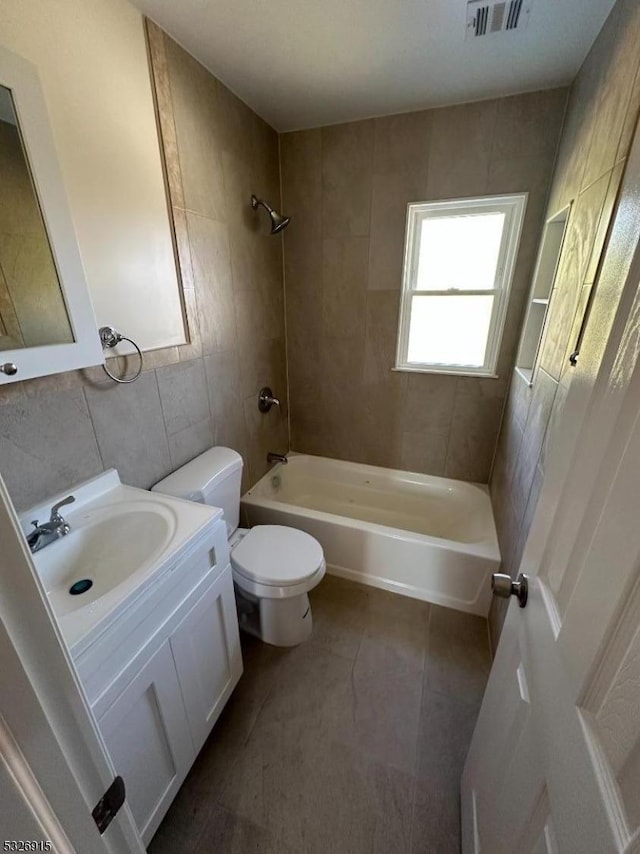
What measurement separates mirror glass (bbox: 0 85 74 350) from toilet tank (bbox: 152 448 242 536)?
0.69 m

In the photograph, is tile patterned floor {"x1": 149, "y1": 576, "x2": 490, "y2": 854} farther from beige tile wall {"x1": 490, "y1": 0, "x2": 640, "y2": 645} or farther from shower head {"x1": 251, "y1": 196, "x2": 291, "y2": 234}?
shower head {"x1": 251, "y1": 196, "x2": 291, "y2": 234}

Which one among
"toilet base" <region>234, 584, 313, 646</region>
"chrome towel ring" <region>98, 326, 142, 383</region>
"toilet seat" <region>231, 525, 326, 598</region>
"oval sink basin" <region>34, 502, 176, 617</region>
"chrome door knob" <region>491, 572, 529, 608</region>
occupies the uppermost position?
"chrome towel ring" <region>98, 326, 142, 383</region>

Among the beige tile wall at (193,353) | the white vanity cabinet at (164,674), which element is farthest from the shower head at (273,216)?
the white vanity cabinet at (164,674)

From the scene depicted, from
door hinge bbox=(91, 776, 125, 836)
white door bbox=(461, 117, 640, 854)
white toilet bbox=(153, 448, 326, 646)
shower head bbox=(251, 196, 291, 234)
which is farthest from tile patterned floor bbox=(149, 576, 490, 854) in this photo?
shower head bbox=(251, 196, 291, 234)

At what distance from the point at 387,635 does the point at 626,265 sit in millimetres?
1720

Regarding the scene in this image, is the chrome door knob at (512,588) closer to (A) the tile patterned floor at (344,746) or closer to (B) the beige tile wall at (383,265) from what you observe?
(A) the tile patterned floor at (344,746)

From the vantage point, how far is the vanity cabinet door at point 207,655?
3.37 ft

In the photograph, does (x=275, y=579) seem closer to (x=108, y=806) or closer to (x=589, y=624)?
(x=108, y=806)

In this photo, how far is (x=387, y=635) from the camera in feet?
5.41

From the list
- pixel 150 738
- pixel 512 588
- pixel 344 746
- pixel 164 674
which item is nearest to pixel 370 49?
pixel 512 588

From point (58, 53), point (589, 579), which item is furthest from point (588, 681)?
point (58, 53)

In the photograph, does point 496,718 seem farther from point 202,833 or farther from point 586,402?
point 202,833

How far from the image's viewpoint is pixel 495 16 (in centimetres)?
117

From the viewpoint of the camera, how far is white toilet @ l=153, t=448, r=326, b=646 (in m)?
1.42
